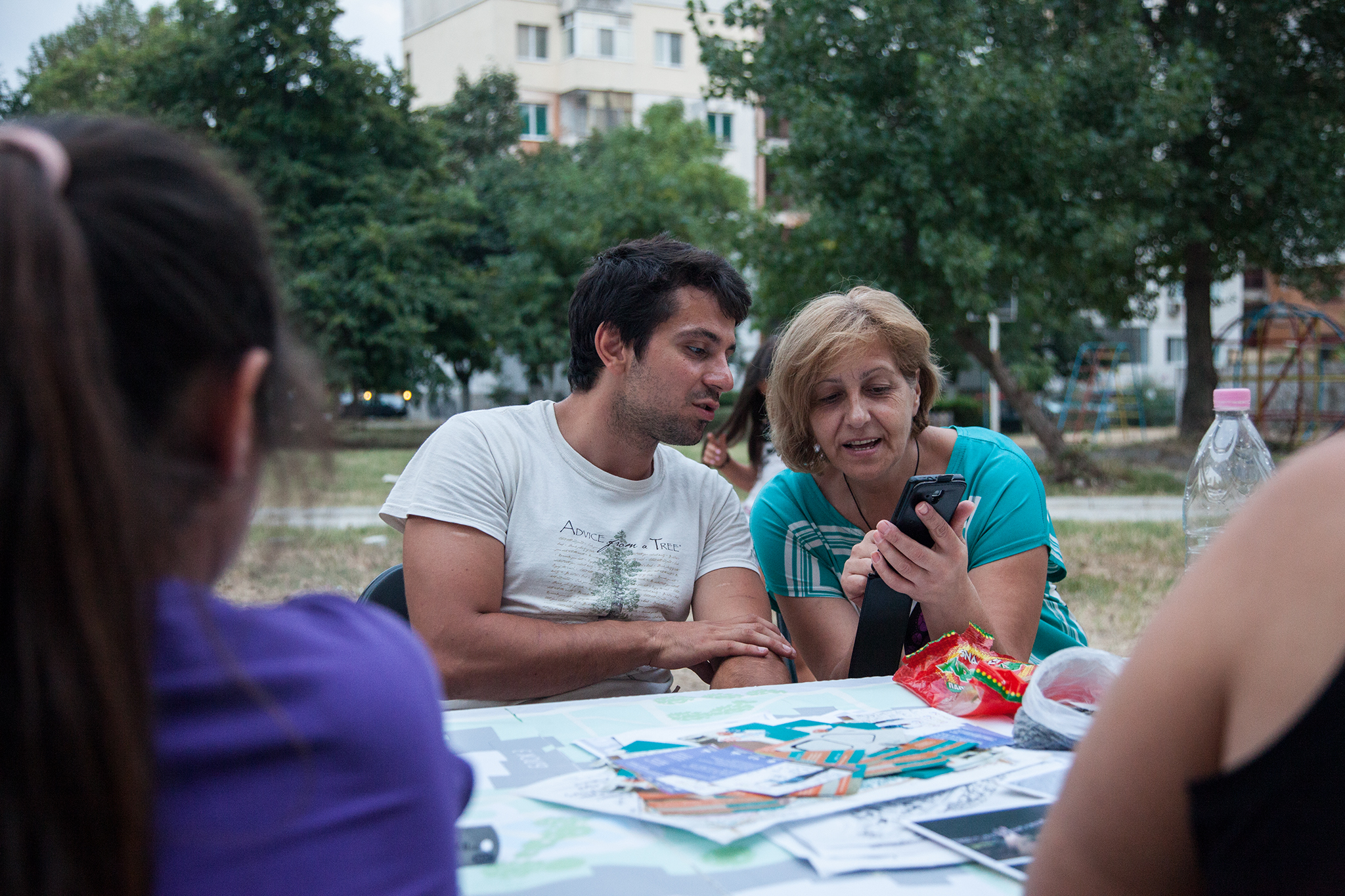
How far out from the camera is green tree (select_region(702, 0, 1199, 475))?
35.7ft

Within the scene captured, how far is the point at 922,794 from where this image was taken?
4.73 feet

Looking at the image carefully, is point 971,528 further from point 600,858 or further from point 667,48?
point 667,48

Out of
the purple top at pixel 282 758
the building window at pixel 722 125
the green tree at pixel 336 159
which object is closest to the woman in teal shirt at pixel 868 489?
the purple top at pixel 282 758

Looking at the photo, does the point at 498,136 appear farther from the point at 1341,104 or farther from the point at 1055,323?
the point at 1341,104

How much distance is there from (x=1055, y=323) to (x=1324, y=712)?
51.3ft

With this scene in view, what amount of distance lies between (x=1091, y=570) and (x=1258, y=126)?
953 cm

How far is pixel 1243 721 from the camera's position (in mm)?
808

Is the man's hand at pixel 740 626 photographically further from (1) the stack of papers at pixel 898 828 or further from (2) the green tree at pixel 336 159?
(2) the green tree at pixel 336 159

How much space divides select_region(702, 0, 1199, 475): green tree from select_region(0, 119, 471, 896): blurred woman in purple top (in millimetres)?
10037

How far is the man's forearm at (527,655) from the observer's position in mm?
2398

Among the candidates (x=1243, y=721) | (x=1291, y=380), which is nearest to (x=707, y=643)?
(x=1243, y=721)

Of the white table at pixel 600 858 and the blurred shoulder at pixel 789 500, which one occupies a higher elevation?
the blurred shoulder at pixel 789 500

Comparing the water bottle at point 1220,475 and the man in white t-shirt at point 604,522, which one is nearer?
the man in white t-shirt at point 604,522

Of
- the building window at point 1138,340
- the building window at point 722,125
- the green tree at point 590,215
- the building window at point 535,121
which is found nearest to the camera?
the green tree at point 590,215
